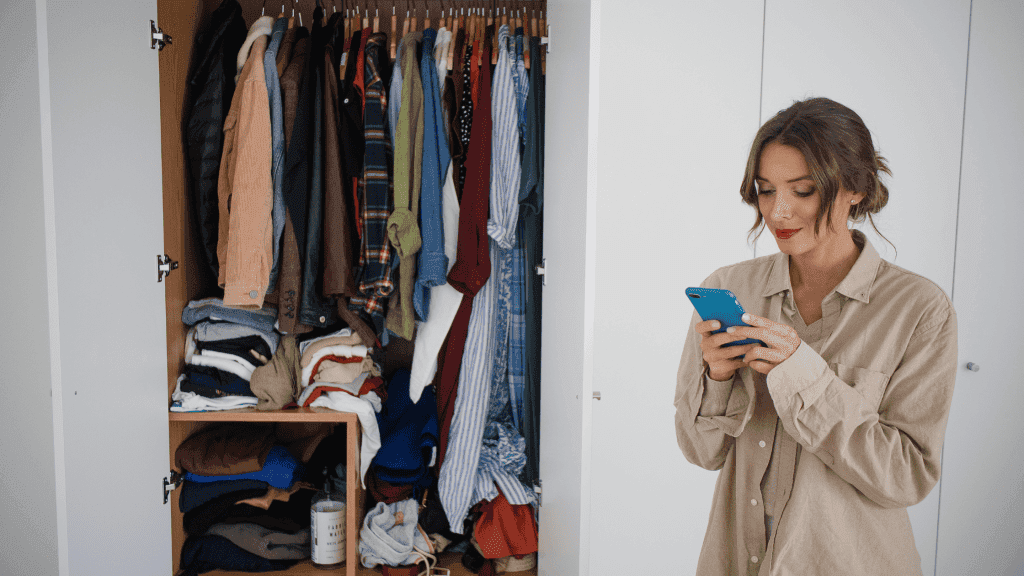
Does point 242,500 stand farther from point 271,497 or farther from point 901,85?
point 901,85

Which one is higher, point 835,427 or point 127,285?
point 127,285

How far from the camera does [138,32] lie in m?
1.67

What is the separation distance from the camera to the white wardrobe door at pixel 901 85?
182cm

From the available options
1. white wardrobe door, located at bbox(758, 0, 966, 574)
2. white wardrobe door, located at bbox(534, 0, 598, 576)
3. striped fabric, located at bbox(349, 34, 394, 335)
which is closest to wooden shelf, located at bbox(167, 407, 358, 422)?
striped fabric, located at bbox(349, 34, 394, 335)

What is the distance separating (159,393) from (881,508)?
1.90 m

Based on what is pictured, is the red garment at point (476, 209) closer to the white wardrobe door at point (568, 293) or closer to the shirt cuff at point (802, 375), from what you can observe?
the white wardrobe door at point (568, 293)

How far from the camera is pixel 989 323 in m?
1.86

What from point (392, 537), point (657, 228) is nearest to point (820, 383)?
point (657, 228)

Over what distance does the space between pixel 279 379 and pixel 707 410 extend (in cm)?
148

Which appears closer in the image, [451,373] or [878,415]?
[878,415]

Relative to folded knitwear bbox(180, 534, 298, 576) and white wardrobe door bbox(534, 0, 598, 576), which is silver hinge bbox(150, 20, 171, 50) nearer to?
white wardrobe door bbox(534, 0, 598, 576)

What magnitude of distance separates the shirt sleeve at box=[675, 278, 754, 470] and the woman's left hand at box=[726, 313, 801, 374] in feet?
0.44

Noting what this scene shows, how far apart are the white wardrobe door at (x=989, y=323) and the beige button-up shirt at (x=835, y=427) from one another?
1201 mm

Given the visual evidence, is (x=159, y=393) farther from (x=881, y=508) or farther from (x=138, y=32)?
(x=881, y=508)
